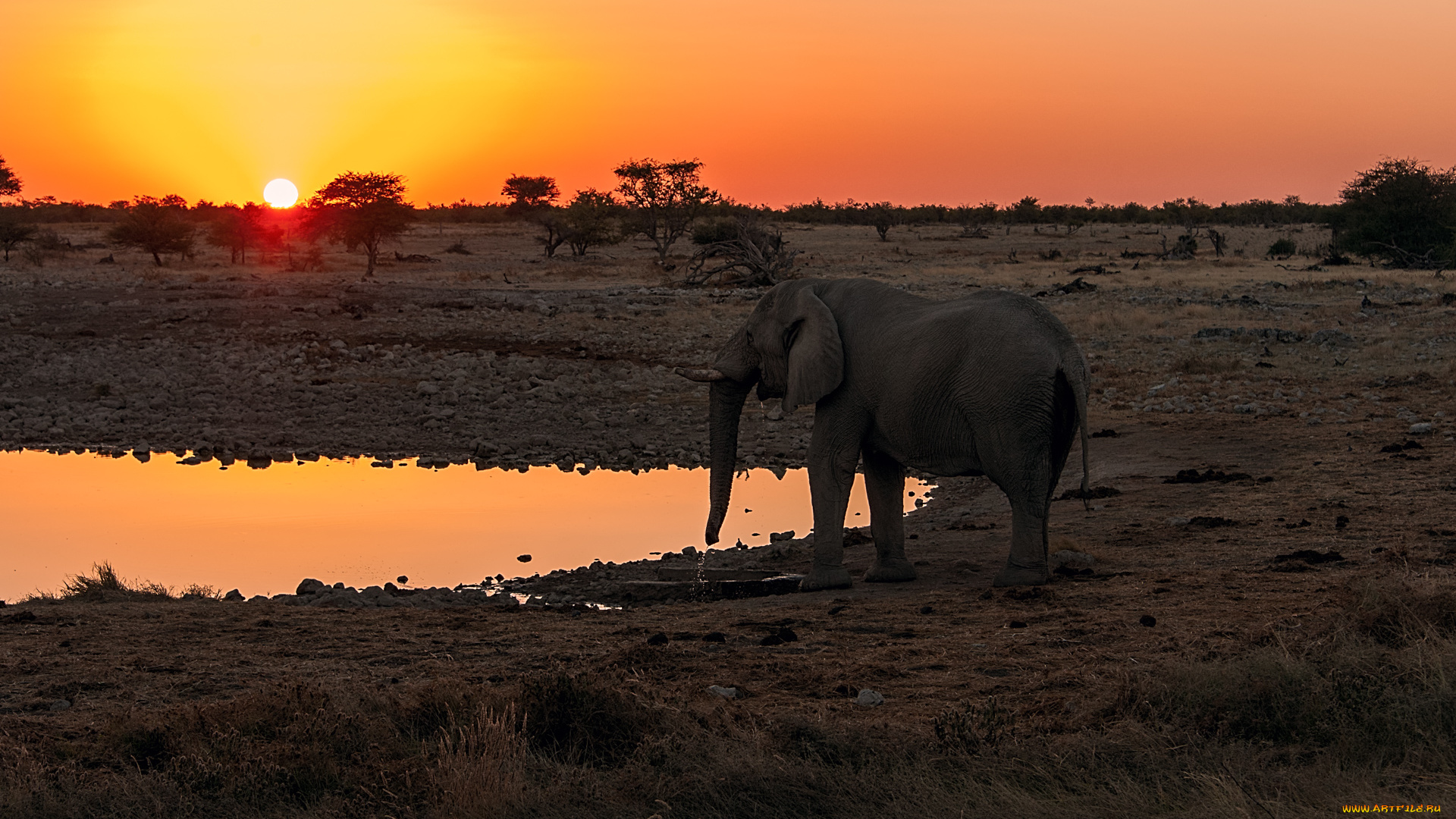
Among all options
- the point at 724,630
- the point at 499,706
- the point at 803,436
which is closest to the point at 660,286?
the point at 803,436

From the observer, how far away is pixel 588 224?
194ft

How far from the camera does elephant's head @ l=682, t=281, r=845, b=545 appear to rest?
32.6 feet

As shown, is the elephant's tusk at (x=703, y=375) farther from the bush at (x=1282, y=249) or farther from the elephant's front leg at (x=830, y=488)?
the bush at (x=1282, y=249)

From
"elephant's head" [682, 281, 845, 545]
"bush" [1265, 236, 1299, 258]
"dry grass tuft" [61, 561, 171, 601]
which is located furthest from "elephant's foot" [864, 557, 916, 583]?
"bush" [1265, 236, 1299, 258]

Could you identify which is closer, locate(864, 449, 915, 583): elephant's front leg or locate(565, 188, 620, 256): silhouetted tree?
locate(864, 449, 915, 583): elephant's front leg

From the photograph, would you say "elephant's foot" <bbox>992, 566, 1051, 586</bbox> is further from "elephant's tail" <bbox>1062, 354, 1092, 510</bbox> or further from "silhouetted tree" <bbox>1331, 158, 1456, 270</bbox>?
"silhouetted tree" <bbox>1331, 158, 1456, 270</bbox>

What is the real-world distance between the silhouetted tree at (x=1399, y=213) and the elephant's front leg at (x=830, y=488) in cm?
4359

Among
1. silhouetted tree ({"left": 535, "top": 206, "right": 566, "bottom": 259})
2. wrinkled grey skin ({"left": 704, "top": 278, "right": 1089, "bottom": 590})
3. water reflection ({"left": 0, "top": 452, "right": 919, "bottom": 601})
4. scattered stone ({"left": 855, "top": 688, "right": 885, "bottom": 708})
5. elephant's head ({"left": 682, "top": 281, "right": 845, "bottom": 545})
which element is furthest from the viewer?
silhouetted tree ({"left": 535, "top": 206, "right": 566, "bottom": 259})

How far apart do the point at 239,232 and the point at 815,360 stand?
46.7m

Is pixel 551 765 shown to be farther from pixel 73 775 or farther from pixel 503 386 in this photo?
pixel 503 386

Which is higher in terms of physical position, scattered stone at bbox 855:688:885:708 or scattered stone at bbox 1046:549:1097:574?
scattered stone at bbox 855:688:885:708

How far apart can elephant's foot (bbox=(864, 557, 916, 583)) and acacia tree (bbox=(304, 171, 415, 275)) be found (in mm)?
39880

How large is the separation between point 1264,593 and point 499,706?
476 centimetres

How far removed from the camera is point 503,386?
19922 millimetres
